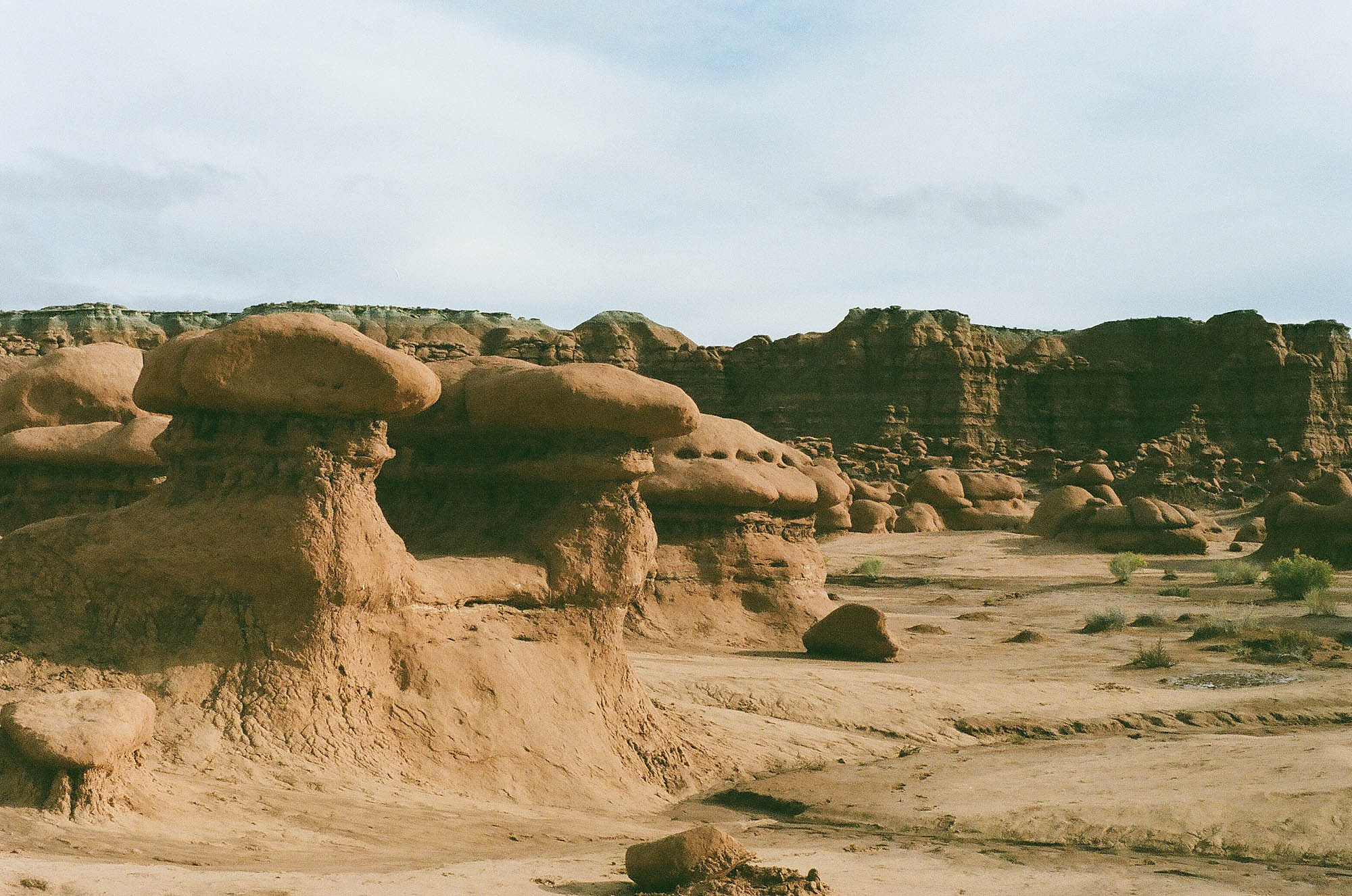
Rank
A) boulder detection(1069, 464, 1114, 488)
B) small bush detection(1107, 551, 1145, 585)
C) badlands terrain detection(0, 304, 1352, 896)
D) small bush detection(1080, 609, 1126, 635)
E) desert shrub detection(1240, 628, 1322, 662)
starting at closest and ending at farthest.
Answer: badlands terrain detection(0, 304, 1352, 896), desert shrub detection(1240, 628, 1322, 662), small bush detection(1080, 609, 1126, 635), small bush detection(1107, 551, 1145, 585), boulder detection(1069, 464, 1114, 488)

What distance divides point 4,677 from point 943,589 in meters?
16.7

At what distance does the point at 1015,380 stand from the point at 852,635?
144 ft

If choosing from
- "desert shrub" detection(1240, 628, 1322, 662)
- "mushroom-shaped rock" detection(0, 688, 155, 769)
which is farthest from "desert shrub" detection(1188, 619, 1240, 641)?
"mushroom-shaped rock" detection(0, 688, 155, 769)

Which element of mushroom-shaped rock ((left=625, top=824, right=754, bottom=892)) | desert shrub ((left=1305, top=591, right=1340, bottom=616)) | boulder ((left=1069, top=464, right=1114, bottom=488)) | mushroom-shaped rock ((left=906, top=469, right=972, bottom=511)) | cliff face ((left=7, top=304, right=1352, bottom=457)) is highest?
cliff face ((left=7, top=304, right=1352, bottom=457))

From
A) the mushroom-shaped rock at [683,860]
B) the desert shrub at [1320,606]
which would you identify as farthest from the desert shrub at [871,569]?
the mushroom-shaped rock at [683,860]

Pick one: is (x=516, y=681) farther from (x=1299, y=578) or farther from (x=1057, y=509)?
(x=1057, y=509)

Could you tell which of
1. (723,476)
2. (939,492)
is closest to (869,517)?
(939,492)

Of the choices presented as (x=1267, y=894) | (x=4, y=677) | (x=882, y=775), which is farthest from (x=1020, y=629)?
(x=4, y=677)

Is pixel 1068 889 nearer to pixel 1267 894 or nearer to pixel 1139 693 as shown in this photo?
pixel 1267 894

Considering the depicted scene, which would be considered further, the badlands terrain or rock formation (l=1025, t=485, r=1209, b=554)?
rock formation (l=1025, t=485, r=1209, b=554)

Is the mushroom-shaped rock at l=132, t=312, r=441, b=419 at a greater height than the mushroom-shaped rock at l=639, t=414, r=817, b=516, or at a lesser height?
greater

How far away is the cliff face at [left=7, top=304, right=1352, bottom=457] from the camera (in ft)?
164

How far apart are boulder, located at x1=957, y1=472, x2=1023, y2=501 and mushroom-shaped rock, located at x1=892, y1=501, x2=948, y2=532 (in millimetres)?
2885

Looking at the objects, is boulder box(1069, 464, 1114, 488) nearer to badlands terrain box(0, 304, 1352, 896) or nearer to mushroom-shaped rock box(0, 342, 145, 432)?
badlands terrain box(0, 304, 1352, 896)
